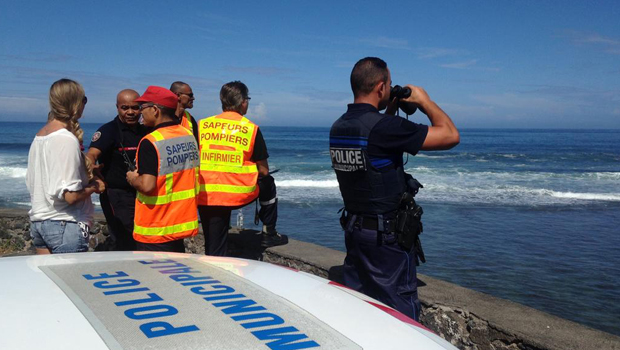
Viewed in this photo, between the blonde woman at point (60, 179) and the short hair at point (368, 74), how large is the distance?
1.61m

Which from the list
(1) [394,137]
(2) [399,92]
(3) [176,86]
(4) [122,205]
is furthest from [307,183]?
(1) [394,137]

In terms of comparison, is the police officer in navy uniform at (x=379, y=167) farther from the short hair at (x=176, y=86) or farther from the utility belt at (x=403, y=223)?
the short hair at (x=176, y=86)

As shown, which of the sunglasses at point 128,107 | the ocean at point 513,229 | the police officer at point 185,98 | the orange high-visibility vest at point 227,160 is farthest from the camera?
the ocean at point 513,229

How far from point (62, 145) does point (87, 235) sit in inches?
22.6

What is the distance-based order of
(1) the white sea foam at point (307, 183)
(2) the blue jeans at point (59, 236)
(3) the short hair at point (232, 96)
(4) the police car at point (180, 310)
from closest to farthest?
(4) the police car at point (180, 310) < (2) the blue jeans at point (59, 236) < (3) the short hair at point (232, 96) < (1) the white sea foam at point (307, 183)

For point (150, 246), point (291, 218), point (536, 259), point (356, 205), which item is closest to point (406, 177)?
point (356, 205)

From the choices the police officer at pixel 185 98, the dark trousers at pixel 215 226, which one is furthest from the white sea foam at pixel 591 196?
the dark trousers at pixel 215 226

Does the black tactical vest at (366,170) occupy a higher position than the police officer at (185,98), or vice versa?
the police officer at (185,98)

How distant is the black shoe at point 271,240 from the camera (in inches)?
187

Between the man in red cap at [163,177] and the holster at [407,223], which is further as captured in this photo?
the man in red cap at [163,177]

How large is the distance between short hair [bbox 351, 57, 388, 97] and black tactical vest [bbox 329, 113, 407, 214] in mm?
167

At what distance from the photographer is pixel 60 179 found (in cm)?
291

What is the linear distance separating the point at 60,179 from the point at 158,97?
80 cm

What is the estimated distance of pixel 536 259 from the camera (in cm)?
745
